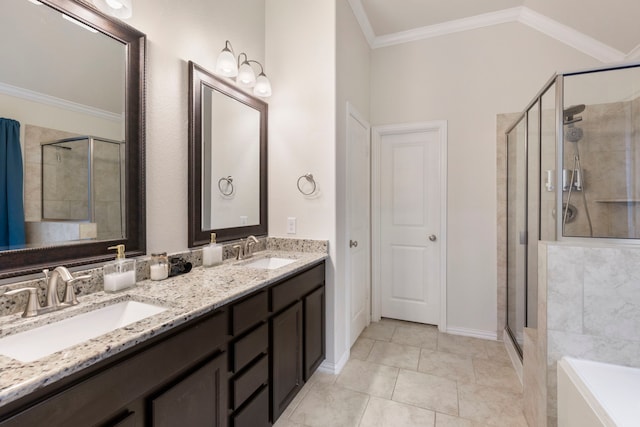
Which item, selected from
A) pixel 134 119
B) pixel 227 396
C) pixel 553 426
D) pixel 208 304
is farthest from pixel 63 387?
pixel 553 426

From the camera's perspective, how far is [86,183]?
128 centimetres

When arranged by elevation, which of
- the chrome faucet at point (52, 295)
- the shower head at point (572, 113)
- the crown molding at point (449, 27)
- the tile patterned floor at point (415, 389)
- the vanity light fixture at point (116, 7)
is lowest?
the tile patterned floor at point (415, 389)

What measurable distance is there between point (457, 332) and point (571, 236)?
5.77 ft

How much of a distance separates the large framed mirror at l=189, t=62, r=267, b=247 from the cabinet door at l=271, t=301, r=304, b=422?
27.1 inches

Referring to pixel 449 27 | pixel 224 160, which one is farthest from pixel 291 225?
pixel 449 27

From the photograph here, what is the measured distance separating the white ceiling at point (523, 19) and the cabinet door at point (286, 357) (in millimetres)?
2654

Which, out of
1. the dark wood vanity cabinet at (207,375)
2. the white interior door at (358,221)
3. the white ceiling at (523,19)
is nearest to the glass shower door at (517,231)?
the white ceiling at (523,19)

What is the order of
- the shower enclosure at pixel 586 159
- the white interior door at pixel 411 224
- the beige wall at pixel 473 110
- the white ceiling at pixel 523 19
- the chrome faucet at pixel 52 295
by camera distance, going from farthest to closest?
1. the white interior door at pixel 411 224
2. the beige wall at pixel 473 110
3. the white ceiling at pixel 523 19
4. the shower enclosure at pixel 586 159
5. the chrome faucet at pixel 52 295

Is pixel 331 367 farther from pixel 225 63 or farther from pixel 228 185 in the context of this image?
pixel 225 63

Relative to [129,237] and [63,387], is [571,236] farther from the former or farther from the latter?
[129,237]

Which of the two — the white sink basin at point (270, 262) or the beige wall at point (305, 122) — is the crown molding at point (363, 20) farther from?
the white sink basin at point (270, 262)

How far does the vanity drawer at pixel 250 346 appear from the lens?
1.32 meters

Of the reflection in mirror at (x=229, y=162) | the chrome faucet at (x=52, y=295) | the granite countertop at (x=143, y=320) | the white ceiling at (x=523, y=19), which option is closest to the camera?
the granite countertop at (x=143, y=320)

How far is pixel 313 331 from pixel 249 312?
79 cm
